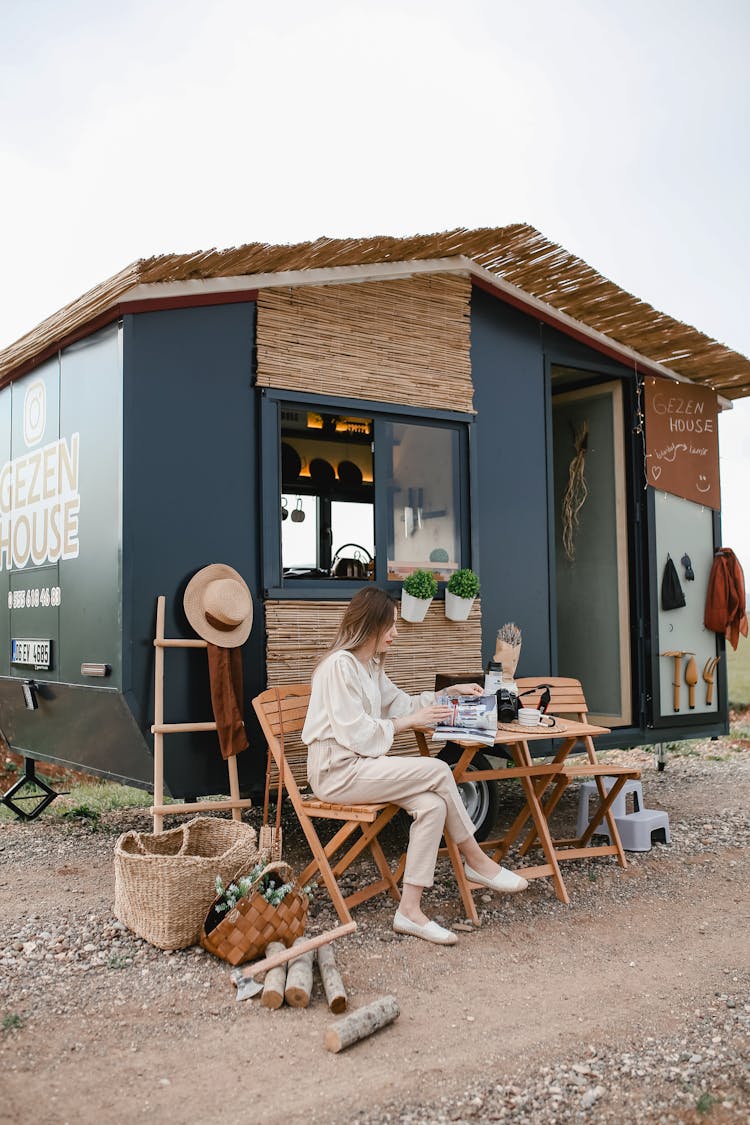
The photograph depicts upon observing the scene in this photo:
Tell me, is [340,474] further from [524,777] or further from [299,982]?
[299,982]

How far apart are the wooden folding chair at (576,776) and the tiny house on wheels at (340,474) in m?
0.44

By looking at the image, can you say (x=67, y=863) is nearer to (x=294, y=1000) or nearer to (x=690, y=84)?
(x=294, y=1000)

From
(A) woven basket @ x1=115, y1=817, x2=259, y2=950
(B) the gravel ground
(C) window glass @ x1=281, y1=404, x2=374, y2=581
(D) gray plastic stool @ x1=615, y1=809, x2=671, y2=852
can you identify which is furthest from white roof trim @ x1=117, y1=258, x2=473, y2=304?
(D) gray plastic stool @ x1=615, y1=809, x2=671, y2=852

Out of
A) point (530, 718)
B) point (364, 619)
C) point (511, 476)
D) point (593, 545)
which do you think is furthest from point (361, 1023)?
point (593, 545)

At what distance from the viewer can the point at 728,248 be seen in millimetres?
14055

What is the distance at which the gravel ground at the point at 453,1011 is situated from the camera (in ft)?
8.34

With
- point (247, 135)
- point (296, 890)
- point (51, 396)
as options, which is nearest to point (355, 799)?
point (296, 890)

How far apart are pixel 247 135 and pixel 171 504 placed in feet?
34.9

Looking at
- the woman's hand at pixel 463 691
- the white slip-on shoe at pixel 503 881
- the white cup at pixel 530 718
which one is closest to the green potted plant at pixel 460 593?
the white cup at pixel 530 718

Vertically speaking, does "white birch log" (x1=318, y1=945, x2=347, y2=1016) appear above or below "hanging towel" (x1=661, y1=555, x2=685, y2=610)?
below

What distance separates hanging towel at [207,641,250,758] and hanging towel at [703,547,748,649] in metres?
4.02

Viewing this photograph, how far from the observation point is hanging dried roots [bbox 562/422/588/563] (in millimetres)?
7391

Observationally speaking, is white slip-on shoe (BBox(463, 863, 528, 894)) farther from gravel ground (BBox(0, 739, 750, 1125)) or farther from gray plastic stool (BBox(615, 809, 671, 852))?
gray plastic stool (BBox(615, 809, 671, 852))

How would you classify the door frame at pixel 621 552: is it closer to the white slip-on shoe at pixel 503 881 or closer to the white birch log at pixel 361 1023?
the white slip-on shoe at pixel 503 881
